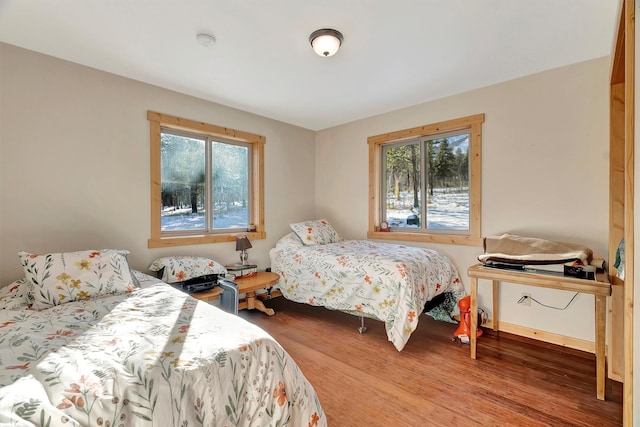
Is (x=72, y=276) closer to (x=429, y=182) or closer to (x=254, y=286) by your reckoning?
(x=254, y=286)

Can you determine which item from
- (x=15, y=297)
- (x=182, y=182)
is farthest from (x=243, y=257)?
(x=15, y=297)

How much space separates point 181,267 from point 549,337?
343 cm

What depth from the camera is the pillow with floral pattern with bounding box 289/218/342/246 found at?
3691 mm

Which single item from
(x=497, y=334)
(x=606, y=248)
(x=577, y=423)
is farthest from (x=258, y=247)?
(x=606, y=248)

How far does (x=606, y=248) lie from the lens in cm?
235

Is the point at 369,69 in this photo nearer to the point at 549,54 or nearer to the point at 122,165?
the point at 549,54

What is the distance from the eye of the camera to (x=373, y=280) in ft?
8.54

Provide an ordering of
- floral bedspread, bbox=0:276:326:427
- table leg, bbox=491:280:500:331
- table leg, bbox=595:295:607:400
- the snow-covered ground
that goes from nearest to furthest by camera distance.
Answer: floral bedspread, bbox=0:276:326:427, table leg, bbox=595:295:607:400, table leg, bbox=491:280:500:331, the snow-covered ground

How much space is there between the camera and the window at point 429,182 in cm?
309

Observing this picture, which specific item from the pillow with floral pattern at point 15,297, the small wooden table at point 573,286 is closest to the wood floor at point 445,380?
the small wooden table at point 573,286

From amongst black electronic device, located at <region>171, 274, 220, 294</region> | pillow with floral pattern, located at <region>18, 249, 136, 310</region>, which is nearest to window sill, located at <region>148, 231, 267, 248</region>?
black electronic device, located at <region>171, 274, 220, 294</region>

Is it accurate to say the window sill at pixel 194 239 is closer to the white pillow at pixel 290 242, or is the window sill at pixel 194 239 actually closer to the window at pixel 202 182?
the window at pixel 202 182

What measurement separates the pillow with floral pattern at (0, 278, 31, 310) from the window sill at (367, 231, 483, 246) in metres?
3.31

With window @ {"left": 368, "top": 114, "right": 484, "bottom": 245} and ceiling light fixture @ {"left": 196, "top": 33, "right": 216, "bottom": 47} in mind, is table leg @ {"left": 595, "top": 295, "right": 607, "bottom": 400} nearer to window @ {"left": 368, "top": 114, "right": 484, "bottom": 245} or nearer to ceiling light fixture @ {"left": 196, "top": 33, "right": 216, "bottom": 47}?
window @ {"left": 368, "top": 114, "right": 484, "bottom": 245}
